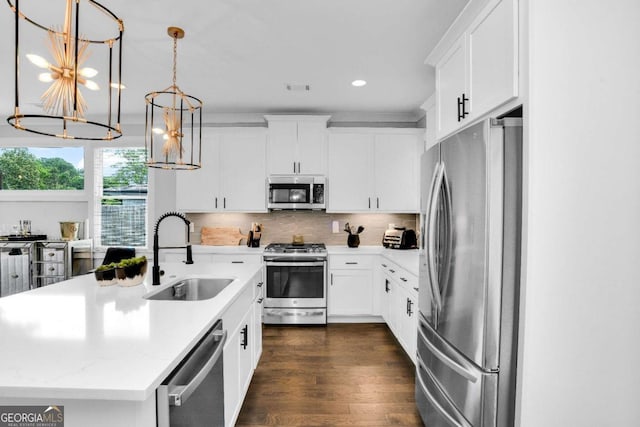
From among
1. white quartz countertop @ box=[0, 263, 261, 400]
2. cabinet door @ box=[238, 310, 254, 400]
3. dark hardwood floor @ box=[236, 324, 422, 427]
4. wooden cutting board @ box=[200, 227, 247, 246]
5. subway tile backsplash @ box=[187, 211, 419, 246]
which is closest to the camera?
white quartz countertop @ box=[0, 263, 261, 400]

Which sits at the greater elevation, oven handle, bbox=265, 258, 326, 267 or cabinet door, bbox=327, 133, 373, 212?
cabinet door, bbox=327, 133, 373, 212

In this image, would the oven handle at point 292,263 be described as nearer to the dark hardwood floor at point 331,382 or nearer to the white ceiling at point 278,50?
the dark hardwood floor at point 331,382

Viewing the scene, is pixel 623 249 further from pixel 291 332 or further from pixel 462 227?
pixel 291 332

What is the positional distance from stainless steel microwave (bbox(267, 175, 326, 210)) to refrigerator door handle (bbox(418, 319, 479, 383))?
248 cm

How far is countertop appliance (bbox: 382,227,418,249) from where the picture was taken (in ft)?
13.7

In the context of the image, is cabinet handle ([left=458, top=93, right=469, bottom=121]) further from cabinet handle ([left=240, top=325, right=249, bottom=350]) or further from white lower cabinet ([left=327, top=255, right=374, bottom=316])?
white lower cabinet ([left=327, top=255, right=374, bottom=316])

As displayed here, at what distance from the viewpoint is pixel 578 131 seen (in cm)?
132

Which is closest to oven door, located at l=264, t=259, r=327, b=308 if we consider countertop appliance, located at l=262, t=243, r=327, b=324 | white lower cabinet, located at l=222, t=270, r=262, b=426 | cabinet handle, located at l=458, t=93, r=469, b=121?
countertop appliance, located at l=262, t=243, r=327, b=324

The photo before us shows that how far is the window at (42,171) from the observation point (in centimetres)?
482

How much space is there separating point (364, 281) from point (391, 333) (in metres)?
0.65

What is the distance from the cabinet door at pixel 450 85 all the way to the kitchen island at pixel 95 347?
1.64 metres

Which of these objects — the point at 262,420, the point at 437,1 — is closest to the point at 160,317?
the point at 262,420

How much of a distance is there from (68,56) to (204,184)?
10.2 feet

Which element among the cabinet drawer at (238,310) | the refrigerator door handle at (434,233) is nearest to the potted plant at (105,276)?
the cabinet drawer at (238,310)
